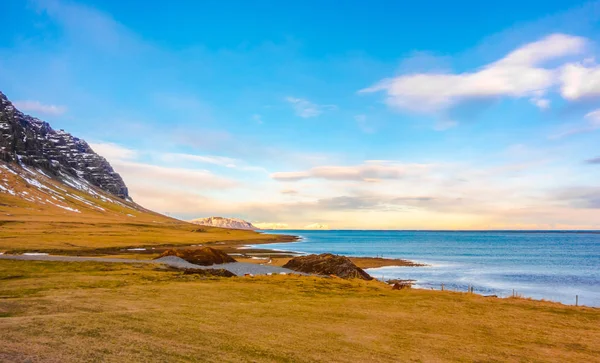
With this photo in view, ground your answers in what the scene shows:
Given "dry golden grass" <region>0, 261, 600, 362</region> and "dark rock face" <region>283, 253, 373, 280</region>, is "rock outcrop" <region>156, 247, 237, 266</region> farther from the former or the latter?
"dry golden grass" <region>0, 261, 600, 362</region>

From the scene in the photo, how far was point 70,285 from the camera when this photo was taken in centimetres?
3247

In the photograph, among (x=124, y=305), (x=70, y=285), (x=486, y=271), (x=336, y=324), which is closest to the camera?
(x=336, y=324)

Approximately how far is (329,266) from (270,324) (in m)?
44.5

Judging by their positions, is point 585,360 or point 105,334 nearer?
point 105,334

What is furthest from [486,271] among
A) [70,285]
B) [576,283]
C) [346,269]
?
[70,285]

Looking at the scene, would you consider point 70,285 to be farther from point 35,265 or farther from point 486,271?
point 486,271

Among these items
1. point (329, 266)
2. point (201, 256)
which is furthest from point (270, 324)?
point (201, 256)

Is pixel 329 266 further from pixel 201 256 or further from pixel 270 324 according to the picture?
pixel 270 324

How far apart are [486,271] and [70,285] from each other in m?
84.2

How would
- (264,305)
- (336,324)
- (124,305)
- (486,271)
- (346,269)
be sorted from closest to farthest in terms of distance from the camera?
1. (336,324)
2. (124,305)
3. (264,305)
4. (346,269)
5. (486,271)

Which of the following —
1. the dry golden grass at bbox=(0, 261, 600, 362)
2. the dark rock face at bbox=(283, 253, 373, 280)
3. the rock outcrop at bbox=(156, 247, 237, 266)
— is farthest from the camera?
the rock outcrop at bbox=(156, 247, 237, 266)

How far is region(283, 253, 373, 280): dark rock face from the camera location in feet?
203

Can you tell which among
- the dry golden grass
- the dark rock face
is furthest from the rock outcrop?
the dry golden grass

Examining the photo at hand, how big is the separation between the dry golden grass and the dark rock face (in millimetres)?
24852
